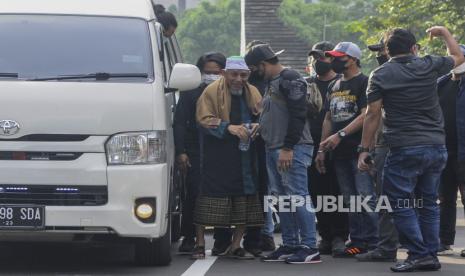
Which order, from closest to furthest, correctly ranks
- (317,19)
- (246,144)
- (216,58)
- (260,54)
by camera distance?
1. (260,54)
2. (246,144)
3. (216,58)
4. (317,19)

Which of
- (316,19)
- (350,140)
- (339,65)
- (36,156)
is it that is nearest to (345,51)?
(339,65)

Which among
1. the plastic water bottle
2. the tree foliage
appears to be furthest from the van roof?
the tree foliage

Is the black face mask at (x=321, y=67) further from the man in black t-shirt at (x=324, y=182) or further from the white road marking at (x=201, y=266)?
the white road marking at (x=201, y=266)

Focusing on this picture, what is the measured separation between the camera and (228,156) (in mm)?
10953

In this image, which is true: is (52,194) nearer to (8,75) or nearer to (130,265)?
(8,75)

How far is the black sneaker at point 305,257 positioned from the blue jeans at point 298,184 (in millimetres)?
47

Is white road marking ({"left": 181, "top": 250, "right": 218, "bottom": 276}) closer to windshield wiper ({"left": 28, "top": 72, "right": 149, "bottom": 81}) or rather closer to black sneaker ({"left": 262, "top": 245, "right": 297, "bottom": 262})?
black sneaker ({"left": 262, "top": 245, "right": 297, "bottom": 262})

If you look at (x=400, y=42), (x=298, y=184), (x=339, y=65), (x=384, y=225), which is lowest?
(x=384, y=225)

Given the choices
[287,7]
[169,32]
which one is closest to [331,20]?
[287,7]

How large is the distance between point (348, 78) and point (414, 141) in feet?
4.34

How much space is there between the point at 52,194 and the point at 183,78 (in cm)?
149

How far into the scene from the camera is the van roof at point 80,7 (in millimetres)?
10391

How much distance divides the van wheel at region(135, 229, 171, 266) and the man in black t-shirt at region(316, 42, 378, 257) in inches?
69.4

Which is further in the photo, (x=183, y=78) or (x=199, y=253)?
(x=199, y=253)
